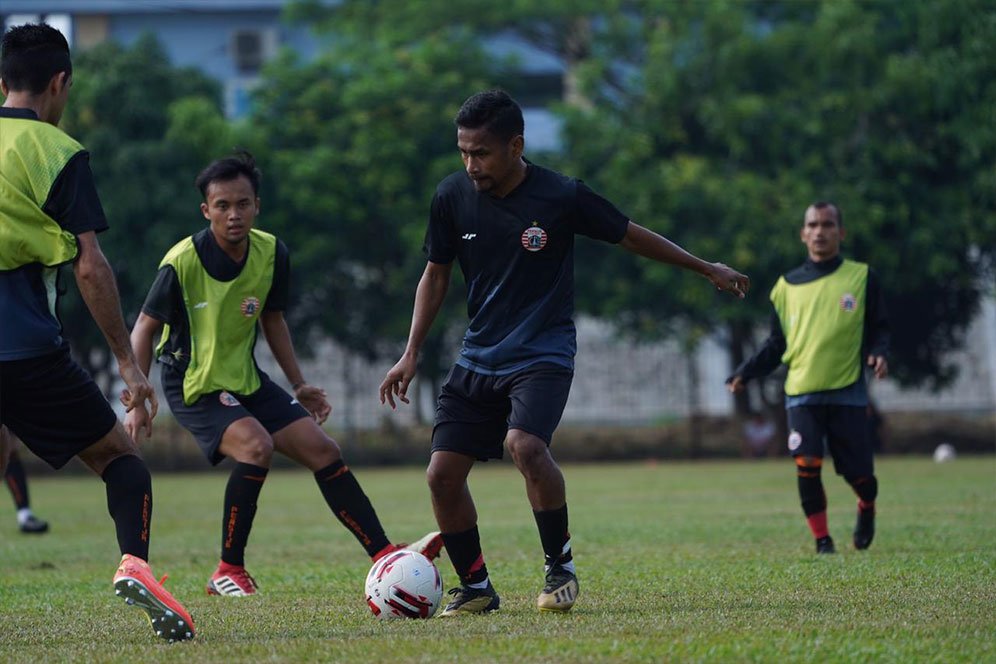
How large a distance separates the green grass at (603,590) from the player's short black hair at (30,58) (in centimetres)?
216

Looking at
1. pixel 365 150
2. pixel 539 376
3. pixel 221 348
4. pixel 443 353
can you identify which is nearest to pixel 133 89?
pixel 365 150

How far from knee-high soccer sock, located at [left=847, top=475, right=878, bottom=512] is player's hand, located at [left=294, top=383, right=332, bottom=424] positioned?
371 centimetres

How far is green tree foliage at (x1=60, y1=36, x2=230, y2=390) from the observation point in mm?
26594

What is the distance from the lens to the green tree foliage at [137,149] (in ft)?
87.2

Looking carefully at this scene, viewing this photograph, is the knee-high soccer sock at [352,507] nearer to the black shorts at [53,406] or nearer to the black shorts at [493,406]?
the black shorts at [493,406]

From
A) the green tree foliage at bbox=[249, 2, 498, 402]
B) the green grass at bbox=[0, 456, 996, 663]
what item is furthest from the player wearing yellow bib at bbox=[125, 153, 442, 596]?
the green tree foliage at bbox=[249, 2, 498, 402]

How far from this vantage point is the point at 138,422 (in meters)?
6.66

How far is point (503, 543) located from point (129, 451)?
5.60m

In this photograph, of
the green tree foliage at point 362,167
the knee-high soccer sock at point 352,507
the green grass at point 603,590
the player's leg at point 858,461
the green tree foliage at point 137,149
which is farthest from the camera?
the green tree foliage at point 362,167

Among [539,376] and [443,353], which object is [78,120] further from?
[539,376]

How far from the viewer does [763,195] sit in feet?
86.3

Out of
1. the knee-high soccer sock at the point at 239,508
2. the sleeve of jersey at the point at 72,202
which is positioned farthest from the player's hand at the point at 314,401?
the sleeve of jersey at the point at 72,202

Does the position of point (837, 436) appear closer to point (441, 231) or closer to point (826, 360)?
point (826, 360)

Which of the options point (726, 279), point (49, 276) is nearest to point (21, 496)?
point (49, 276)
